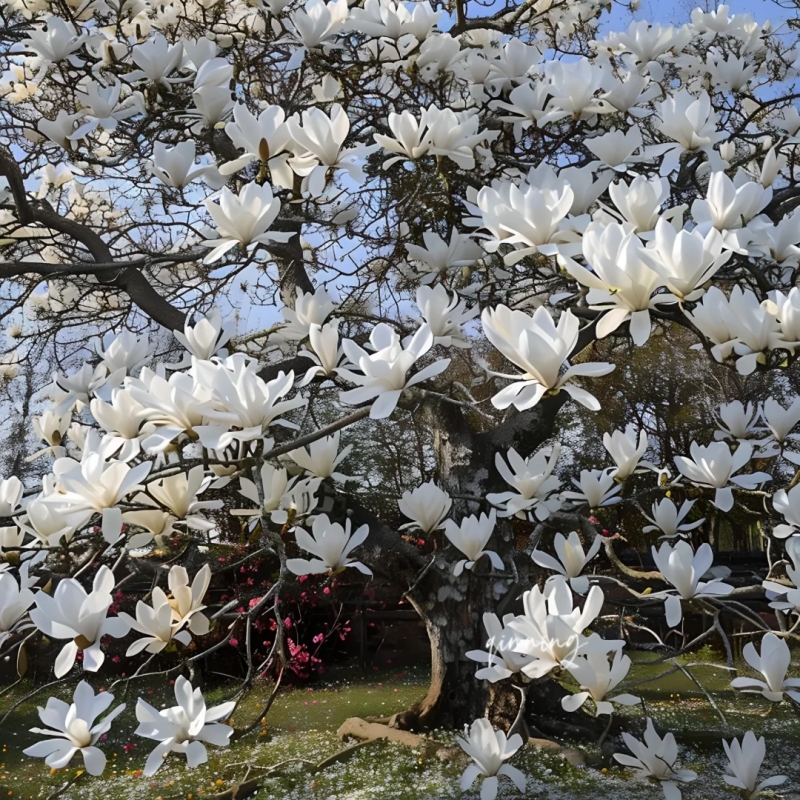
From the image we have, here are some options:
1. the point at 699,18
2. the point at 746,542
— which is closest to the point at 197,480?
the point at 699,18

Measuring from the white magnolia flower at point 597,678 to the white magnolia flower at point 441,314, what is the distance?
552 mm

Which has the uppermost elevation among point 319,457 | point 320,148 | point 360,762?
point 320,148

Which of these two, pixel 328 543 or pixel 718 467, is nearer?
pixel 328 543

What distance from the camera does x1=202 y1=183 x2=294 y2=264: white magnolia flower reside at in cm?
127

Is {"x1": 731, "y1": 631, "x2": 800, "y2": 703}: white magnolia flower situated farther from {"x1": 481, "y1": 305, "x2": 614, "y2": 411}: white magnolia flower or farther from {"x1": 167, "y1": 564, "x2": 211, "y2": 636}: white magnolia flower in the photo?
{"x1": 167, "y1": 564, "x2": 211, "y2": 636}: white magnolia flower

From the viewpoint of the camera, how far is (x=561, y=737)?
3.15 meters

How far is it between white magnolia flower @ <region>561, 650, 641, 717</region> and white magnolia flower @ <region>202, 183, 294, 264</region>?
0.77 metres

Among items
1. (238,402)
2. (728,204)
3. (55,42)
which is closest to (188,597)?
(238,402)

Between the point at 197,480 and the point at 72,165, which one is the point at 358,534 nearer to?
the point at 197,480

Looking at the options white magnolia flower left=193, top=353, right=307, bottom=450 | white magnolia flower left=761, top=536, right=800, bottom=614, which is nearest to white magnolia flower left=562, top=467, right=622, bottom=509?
white magnolia flower left=761, top=536, right=800, bottom=614

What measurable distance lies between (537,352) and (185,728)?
68 cm

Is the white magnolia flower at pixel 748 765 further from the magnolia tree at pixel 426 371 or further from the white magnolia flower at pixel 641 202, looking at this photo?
the white magnolia flower at pixel 641 202

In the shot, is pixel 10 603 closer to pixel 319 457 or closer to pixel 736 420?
pixel 319 457

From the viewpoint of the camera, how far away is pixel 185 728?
1.09 meters
